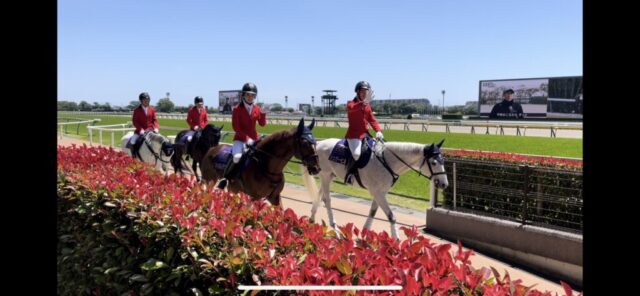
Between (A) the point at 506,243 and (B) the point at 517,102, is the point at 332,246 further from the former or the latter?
(B) the point at 517,102

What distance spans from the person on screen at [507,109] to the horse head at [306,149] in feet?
185

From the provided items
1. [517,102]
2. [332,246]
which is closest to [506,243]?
[332,246]

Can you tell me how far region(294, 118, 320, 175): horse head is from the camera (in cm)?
703

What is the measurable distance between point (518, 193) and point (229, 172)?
5.04 m

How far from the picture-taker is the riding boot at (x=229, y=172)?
7965mm

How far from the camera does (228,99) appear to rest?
92562mm

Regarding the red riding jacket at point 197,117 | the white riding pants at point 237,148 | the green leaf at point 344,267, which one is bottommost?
the green leaf at point 344,267

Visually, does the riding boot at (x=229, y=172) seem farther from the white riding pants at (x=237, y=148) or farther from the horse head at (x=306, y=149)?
the horse head at (x=306, y=149)

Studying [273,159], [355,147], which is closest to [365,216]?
[355,147]

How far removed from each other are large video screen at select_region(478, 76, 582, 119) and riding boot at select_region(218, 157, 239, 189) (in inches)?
2141

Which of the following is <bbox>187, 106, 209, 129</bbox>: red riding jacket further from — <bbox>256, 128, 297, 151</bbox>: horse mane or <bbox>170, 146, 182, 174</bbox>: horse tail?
<bbox>256, 128, 297, 151</bbox>: horse mane

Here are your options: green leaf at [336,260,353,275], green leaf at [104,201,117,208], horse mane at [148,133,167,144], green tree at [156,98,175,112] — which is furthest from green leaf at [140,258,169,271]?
green tree at [156,98,175,112]

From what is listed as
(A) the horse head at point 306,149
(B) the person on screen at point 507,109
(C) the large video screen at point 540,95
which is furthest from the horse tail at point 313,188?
(B) the person on screen at point 507,109
